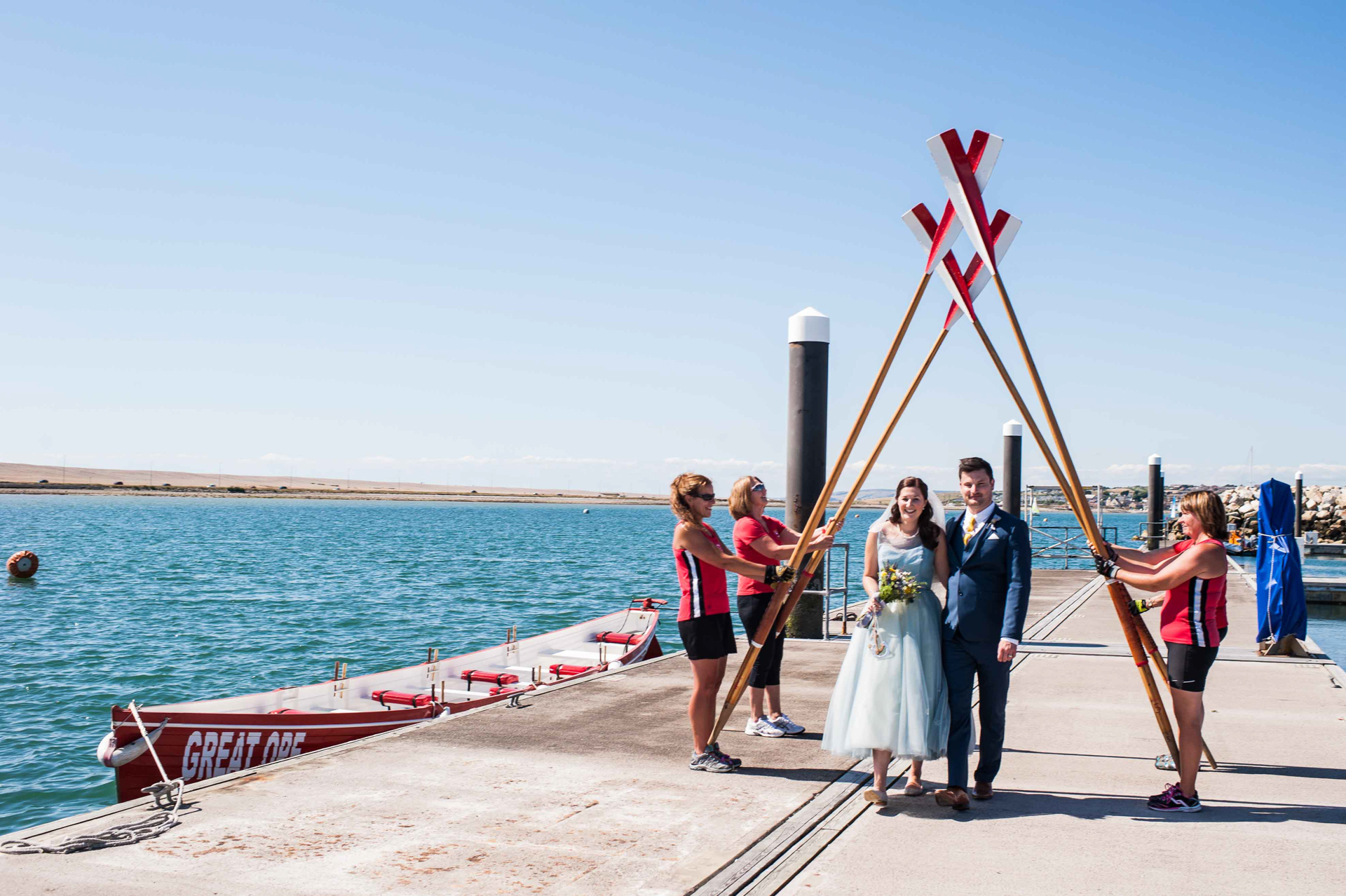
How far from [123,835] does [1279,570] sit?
36.0ft

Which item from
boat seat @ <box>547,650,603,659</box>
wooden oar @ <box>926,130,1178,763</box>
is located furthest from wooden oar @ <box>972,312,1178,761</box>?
boat seat @ <box>547,650,603,659</box>

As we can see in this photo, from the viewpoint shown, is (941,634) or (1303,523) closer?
(941,634)

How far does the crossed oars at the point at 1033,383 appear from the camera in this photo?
6141mm

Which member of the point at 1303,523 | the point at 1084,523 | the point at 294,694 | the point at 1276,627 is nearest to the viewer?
the point at 1084,523

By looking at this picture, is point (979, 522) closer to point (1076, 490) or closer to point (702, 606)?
point (1076, 490)

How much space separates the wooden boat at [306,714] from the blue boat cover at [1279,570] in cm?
736

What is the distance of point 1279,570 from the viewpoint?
10.8 m

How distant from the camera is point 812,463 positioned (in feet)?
36.5

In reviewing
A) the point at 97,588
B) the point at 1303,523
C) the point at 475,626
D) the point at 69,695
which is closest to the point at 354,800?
the point at 69,695

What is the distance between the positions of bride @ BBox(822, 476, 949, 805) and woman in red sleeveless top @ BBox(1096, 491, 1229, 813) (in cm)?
111

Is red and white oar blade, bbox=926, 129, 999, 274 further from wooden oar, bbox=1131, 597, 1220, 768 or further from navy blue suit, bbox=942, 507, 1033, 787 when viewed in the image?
wooden oar, bbox=1131, 597, 1220, 768

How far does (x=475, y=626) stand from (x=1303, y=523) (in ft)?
160

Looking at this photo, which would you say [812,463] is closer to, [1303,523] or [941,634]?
[941,634]

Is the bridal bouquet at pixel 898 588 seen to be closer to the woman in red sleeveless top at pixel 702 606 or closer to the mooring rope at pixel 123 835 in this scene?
the woman in red sleeveless top at pixel 702 606
